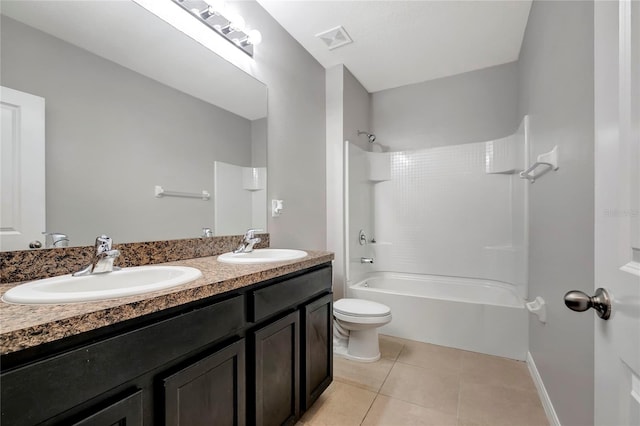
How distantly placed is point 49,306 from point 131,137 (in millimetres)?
833

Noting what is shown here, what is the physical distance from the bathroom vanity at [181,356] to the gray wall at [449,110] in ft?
7.74

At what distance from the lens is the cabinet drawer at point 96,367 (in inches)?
21.1

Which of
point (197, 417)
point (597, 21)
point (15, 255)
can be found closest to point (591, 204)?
point (597, 21)

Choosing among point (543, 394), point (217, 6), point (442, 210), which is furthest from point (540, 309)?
point (217, 6)

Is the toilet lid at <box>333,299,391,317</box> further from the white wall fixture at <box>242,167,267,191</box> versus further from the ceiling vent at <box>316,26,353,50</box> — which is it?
the ceiling vent at <box>316,26,353,50</box>

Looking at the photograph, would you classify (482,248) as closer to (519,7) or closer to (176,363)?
(519,7)

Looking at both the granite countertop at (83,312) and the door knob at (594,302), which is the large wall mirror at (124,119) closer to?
the granite countertop at (83,312)

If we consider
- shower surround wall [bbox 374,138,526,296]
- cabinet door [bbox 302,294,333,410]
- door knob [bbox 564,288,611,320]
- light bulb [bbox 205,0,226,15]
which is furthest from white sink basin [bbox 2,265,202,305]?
shower surround wall [bbox 374,138,526,296]

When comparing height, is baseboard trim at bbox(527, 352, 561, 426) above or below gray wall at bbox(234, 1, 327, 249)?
below

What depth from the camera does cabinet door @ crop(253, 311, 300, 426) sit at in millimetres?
1146

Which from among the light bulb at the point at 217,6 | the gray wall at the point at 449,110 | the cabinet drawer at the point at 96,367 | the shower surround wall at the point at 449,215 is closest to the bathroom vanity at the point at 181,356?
the cabinet drawer at the point at 96,367

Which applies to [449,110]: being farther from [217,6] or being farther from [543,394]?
[543,394]

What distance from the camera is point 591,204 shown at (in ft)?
3.38

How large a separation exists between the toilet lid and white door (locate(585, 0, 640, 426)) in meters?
1.51
